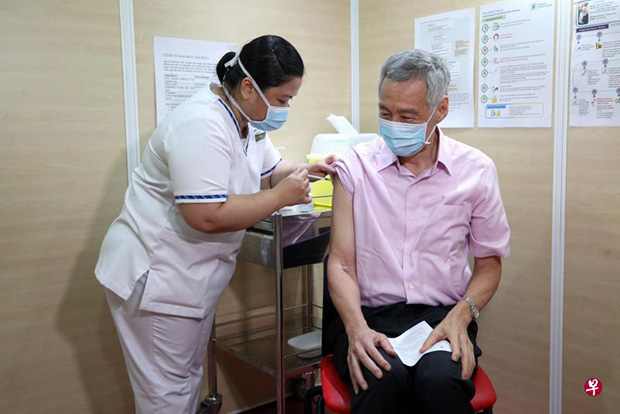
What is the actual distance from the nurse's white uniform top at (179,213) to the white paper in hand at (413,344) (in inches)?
23.2

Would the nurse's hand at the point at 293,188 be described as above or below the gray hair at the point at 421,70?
below

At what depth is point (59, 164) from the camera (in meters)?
2.01

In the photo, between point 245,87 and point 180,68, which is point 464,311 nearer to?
point 245,87

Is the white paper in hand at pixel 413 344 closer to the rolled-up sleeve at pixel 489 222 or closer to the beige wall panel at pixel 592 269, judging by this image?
the rolled-up sleeve at pixel 489 222

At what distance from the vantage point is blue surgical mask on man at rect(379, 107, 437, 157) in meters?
1.61

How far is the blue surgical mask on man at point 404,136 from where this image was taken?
161 centimetres

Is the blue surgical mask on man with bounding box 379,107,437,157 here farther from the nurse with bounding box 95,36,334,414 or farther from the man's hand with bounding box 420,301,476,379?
the man's hand with bounding box 420,301,476,379

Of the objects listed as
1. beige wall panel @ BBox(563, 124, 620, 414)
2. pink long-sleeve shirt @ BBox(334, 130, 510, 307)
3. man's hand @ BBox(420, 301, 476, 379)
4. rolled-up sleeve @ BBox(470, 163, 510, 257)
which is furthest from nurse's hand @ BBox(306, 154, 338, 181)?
beige wall panel @ BBox(563, 124, 620, 414)

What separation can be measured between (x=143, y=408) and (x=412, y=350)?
2.86 ft

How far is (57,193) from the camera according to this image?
2018 millimetres

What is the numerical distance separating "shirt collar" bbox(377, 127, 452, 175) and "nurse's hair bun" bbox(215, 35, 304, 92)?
338 mm

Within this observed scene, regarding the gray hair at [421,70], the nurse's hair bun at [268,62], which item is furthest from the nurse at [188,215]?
the gray hair at [421,70]

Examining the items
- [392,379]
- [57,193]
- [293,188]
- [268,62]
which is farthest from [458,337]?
[57,193]

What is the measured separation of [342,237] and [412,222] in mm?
195
